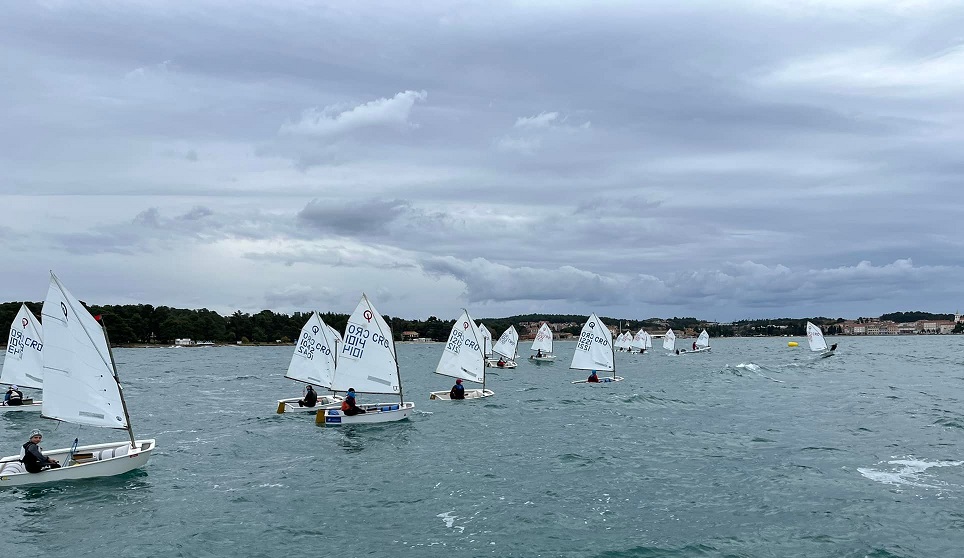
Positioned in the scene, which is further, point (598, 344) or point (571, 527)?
point (598, 344)

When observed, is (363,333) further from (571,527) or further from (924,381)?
(924,381)

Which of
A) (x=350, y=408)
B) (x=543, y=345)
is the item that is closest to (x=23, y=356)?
(x=350, y=408)

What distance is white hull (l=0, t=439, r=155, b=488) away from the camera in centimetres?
2191

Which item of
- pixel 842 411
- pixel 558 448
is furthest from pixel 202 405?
pixel 842 411

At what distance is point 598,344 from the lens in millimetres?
62875

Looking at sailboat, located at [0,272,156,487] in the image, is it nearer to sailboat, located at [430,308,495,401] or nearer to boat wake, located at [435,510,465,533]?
boat wake, located at [435,510,465,533]

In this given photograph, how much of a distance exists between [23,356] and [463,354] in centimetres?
2695

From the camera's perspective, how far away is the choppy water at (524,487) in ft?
57.2

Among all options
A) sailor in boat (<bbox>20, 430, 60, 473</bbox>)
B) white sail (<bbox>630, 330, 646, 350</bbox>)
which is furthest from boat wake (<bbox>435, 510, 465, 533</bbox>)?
white sail (<bbox>630, 330, 646, 350</bbox>)

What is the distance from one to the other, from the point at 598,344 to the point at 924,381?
27894 mm

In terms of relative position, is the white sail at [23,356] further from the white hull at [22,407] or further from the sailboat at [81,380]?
the sailboat at [81,380]

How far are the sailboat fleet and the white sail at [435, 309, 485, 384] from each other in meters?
0.07

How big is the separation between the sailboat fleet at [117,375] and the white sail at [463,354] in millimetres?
67

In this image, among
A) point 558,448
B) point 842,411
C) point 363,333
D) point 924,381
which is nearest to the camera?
point 558,448
